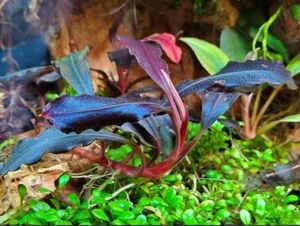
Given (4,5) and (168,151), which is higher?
(4,5)

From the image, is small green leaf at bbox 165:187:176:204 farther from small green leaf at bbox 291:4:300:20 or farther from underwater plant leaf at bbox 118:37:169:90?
small green leaf at bbox 291:4:300:20

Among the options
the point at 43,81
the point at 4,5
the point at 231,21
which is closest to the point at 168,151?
the point at 43,81

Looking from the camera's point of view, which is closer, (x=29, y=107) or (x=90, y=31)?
(x=29, y=107)

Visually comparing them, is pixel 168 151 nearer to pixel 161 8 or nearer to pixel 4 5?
pixel 161 8

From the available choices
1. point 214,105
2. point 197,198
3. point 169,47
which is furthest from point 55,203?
point 169,47

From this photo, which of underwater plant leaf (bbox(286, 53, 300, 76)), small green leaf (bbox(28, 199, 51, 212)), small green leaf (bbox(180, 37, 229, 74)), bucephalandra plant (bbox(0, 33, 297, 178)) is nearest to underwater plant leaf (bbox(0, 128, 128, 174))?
bucephalandra plant (bbox(0, 33, 297, 178))

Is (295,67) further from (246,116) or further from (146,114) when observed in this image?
(146,114)

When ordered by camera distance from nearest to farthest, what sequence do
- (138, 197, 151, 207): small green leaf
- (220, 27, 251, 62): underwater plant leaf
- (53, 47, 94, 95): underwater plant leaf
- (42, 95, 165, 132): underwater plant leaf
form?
1. (42, 95, 165, 132): underwater plant leaf
2. (138, 197, 151, 207): small green leaf
3. (53, 47, 94, 95): underwater plant leaf
4. (220, 27, 251, 62): underwater plant leaf
